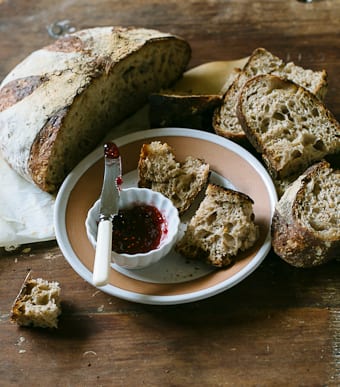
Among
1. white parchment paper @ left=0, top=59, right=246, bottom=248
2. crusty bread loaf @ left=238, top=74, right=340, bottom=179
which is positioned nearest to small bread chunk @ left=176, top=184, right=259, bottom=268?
crusty bread loaf @ left=238, top=74, right=340, bottom=179

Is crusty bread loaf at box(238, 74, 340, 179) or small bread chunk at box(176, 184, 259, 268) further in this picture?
crusty bread loaf at box(238, 74, 340, 179)

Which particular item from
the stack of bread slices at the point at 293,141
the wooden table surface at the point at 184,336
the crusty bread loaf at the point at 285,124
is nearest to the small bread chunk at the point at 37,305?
the wooden table surface at the point at 184,336

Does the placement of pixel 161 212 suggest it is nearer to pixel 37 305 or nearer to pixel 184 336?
pixel 184 336

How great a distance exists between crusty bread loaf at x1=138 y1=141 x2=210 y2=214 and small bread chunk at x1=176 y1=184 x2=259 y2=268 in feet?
0.64

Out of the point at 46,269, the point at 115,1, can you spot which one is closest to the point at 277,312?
the point at 46,269

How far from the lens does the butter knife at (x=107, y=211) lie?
8.93 ft

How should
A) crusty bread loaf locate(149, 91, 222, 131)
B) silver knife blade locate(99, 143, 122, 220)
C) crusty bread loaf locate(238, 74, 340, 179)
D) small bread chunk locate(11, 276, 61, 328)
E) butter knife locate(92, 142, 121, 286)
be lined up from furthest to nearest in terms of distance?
crusty bread loaf locate(149, 91, 222, 131) → crusty bread loaf locate(238, 74, 340, 179) → silver knife blade locate(99, 143, 122, 220) → small bread chunk locate(11, 276, 61, 328) → butter knife locate(92, 142, 121, 286)

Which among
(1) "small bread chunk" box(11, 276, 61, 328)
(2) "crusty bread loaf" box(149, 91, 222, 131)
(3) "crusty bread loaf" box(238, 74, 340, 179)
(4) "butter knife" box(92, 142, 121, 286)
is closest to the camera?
(4) "butter knife" box(92, 142, 121, 286)

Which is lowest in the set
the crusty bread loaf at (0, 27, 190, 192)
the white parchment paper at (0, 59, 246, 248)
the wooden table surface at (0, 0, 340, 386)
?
the wooden table surface at (0, 0, 340, 386)

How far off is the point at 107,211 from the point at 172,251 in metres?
0.37

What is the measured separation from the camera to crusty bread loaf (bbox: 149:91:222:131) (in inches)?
138

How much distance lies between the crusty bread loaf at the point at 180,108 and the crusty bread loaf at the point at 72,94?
0.24 meters

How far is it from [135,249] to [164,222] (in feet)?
0.74

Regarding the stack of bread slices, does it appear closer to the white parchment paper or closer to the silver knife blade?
the white parchment paper
